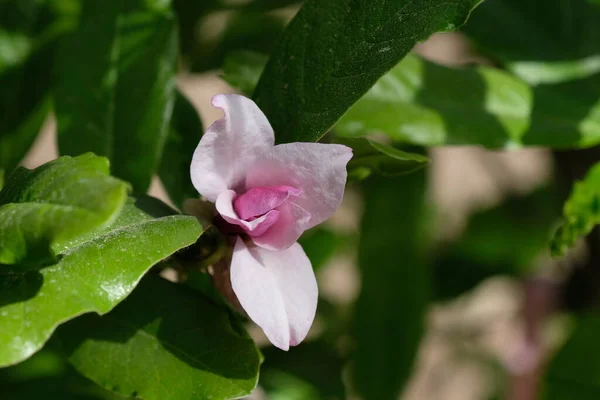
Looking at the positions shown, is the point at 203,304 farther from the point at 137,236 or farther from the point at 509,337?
the point at 509,337

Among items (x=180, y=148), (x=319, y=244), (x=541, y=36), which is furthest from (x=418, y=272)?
(x=180, y=148)

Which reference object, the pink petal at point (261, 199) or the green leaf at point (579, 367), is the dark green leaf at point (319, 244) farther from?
the pink petal at point (261, 199)

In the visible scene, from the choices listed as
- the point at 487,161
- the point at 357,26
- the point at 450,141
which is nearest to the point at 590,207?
the point at 450,141

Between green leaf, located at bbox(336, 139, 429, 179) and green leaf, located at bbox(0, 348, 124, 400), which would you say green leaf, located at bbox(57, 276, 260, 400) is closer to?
green leaf, located at bbox(336, 139, 429, 179)

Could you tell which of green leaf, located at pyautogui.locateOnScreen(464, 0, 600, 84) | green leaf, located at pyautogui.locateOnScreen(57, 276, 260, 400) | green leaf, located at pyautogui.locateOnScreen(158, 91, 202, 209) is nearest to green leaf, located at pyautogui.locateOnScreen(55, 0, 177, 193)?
green leaf, located at pyautogui.locateOnScreen(158, 91, 202, 209)

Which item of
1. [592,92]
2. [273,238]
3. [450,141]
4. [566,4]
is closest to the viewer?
[273,238]

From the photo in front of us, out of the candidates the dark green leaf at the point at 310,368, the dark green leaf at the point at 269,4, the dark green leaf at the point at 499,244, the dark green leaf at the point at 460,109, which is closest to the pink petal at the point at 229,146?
the dark green leaf at the point at 460,109

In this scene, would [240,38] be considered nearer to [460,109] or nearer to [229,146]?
[460,109]
